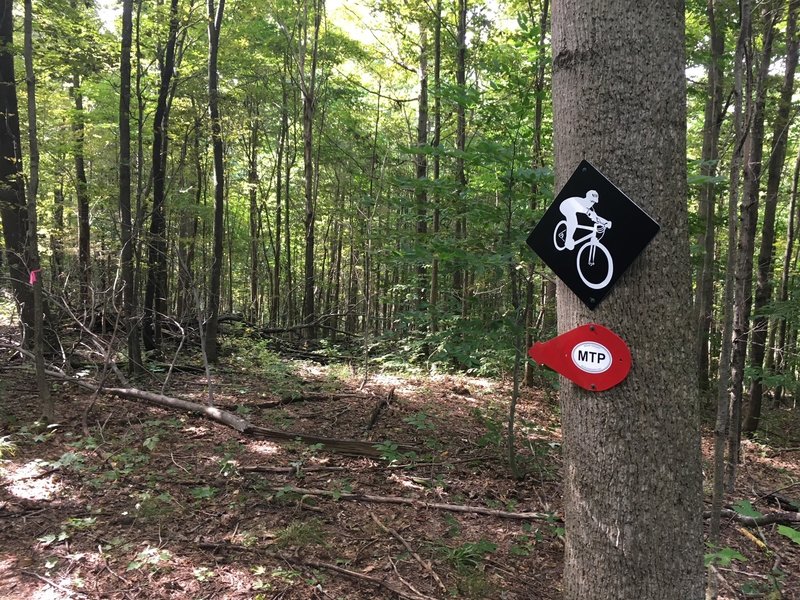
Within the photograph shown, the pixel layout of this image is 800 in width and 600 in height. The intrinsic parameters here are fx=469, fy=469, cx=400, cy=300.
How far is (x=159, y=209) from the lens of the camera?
326 inches

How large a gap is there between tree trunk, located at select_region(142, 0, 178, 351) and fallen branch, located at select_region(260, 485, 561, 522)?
4613mm

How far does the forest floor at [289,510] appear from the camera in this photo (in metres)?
2.87

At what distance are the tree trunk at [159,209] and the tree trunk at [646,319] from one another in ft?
23.5

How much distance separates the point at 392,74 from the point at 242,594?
43.2 feet

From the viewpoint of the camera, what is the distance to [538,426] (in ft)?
20.0

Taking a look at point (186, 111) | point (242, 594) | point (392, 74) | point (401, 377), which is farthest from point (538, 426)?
point (392, 74)

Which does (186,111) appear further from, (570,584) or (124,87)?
(570,584)

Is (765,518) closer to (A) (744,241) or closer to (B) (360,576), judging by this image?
(A) (744,241)

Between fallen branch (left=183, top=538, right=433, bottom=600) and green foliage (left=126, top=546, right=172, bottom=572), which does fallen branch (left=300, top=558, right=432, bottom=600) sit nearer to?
fallen branch (left=183, top=538, right=433, bottom=600)

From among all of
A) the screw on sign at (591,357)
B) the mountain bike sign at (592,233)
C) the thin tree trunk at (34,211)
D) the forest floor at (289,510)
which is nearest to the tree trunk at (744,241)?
the forest floor at (289,510)

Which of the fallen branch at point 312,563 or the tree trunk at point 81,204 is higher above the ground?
the tree trunk at point 81,204

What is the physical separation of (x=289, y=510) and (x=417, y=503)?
1.02 meters

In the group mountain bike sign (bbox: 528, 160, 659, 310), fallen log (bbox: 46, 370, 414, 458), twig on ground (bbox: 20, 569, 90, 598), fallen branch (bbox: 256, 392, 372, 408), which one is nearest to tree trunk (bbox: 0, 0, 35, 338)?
fallen log (bbox: 46, 370, 414, 458)

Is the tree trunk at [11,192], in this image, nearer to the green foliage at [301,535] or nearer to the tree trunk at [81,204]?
the tree trunk at [81,204]
